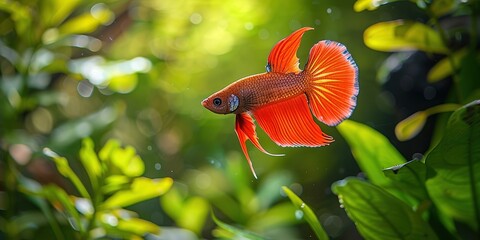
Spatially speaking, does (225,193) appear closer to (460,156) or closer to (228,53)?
(228,53)

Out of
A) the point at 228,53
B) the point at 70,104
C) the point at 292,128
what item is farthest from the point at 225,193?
the point at 292,128

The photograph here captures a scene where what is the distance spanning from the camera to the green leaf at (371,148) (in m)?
0.82

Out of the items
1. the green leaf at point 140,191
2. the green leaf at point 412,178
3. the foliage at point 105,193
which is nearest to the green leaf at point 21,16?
the foliage at point 105,193

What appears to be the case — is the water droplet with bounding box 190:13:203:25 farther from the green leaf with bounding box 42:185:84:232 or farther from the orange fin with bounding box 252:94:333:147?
the orange fin with bounding box 252:94:333:147

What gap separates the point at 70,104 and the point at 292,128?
123cm

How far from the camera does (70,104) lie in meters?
1.66

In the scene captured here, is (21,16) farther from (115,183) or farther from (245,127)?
(245,127)

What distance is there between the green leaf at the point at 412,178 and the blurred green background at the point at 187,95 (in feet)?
0.54

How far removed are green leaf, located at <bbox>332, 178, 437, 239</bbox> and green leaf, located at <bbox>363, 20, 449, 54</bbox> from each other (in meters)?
0.24

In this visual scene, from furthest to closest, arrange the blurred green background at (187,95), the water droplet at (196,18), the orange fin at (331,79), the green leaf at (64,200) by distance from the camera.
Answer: the water droplet at (196,18) → the blurred green background at (187,95) → the green leaf at (64,200) → the orange fin at (331,79)

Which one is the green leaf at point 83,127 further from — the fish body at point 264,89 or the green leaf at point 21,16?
the fish body at point 264,89

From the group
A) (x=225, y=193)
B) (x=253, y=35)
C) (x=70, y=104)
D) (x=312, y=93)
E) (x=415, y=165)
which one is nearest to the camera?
(x=312, y=93)

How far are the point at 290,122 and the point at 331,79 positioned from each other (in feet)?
0.21

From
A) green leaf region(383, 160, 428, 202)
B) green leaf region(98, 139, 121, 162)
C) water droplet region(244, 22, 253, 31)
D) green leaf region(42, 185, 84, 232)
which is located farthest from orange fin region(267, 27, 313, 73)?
water droplet region(244, 22, 253, 31)
